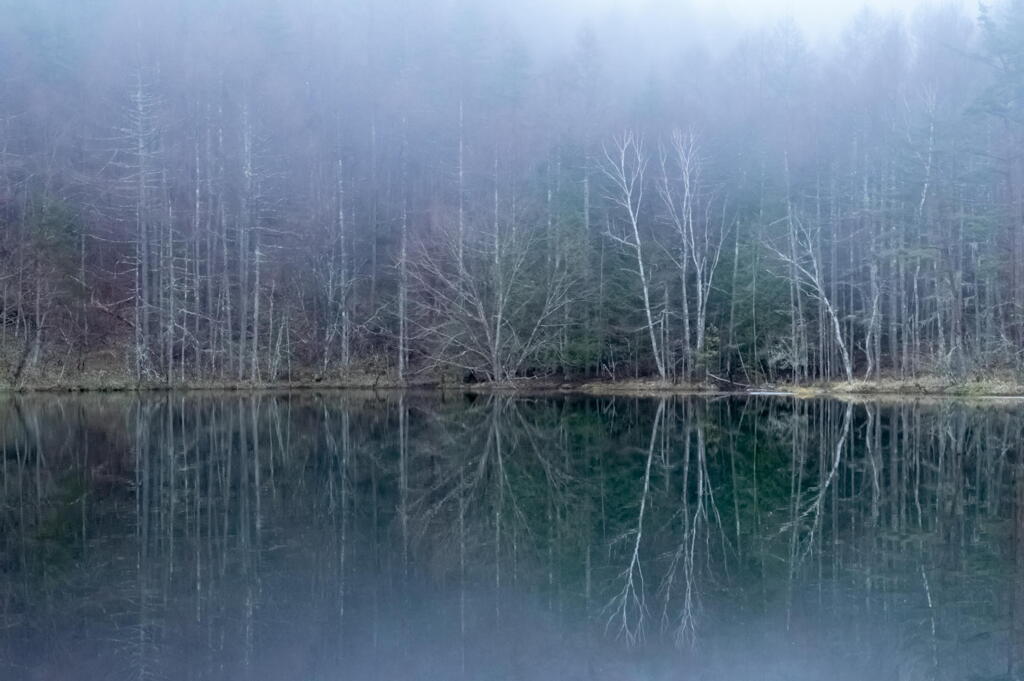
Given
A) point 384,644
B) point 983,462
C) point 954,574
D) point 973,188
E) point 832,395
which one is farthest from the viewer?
point 973,188

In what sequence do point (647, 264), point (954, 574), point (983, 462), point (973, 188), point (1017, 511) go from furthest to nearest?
point (647, 264), point (973, 188), point (983, 462), point (1017, 511), point (954, 574)

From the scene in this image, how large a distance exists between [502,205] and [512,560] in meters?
30.3

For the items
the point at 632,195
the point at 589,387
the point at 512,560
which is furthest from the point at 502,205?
the point at 512,560

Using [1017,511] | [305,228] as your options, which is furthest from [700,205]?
[1017,511]

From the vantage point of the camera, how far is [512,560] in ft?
28.3

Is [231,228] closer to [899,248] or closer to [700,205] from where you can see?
[700,205]

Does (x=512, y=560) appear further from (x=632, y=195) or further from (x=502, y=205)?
(x=632, y=195)

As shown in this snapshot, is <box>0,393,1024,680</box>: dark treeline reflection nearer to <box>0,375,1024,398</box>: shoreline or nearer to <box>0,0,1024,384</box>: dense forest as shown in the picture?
<box>0,375,1024,398</box>: shoreline

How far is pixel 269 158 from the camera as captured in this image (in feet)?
135

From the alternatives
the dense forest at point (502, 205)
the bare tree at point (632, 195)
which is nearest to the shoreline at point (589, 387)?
the dense forest at point (502, 205)

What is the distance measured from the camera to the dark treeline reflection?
6.17m

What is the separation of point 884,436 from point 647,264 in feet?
66.5

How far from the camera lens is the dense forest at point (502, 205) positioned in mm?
35219

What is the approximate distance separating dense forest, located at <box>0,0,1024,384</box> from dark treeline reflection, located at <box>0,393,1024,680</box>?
18891 millimetres
